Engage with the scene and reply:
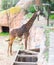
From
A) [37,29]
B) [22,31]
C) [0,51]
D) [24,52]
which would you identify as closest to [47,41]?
[24,52]

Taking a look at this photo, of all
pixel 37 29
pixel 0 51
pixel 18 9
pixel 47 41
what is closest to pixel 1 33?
pixel 18 9

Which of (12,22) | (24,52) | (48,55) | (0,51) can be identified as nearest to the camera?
(48,55)

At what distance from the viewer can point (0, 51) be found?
1266 cm

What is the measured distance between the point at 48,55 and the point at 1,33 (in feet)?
40.2

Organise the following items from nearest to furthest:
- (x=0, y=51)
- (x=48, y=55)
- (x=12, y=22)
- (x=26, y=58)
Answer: (x=48, y=55)
(x=26, y=58)
(x=0, y=51)
(x=12, y=22)

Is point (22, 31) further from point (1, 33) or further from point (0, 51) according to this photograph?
point (1, 33)

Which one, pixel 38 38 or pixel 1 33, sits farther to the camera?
pixel 1 33

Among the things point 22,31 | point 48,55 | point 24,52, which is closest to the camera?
point 48,55

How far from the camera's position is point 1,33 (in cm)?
1734

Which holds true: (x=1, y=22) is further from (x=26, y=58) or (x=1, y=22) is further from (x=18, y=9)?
(x=26, y=58)

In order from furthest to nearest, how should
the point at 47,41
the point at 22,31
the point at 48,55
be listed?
1. the point at 22,31
2. the point at 47,41
3. the point at 48,55

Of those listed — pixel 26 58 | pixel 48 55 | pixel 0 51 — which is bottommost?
pixel 0 51

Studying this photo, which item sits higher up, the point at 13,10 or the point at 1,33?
the point at 13,10

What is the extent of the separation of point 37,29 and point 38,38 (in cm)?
33
